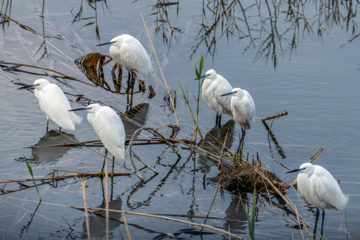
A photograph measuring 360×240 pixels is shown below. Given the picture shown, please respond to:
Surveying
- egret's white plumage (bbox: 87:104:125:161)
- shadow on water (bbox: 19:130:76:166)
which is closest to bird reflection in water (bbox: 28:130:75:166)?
shadow on water (bbox: 19:130:76:166)

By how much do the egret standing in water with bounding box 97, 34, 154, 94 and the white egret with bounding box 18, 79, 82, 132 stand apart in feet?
4.70

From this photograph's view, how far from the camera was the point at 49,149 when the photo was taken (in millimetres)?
4711

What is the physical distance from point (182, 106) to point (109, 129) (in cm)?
194

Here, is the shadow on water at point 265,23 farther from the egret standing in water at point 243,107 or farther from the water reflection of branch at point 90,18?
the egret standing in water at point 243,107

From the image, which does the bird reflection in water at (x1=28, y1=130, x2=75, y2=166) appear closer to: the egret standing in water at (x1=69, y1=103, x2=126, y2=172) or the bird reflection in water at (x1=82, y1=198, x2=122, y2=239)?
the egret standing in water at (x1=69, y1=103, x2=126, y2=172)

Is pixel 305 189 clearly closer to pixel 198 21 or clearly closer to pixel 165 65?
pixel 165 65

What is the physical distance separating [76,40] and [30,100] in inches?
77.5

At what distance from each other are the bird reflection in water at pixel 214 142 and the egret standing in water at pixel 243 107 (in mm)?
212

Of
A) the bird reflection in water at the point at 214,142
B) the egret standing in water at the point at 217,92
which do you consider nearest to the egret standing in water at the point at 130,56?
the egret standing in water at the point at 217,92

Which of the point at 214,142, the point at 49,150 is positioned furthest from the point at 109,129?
the point at 214,142

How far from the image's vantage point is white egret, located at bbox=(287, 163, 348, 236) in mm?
3582

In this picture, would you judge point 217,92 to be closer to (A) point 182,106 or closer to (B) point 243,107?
(A) point 182,106

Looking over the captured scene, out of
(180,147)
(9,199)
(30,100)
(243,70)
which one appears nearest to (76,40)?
(30,100)

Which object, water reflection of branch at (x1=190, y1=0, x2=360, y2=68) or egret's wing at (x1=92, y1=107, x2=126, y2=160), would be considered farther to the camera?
water reflection of branch at (x1=190, y1=0, x2=360, y2=68)
